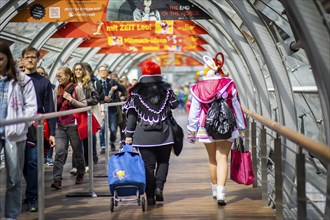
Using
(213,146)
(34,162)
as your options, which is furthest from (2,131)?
(213,146)

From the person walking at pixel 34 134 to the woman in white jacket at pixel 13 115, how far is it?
87cm

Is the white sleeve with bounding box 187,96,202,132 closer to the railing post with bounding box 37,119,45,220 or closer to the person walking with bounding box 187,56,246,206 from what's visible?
the person walking with bounding box 187,56,246,206

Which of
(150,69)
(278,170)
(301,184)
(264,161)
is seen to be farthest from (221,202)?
(301,184)

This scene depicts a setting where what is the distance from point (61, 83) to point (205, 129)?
313cm

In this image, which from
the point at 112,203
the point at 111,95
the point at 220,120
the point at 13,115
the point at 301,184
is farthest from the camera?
the point at 111,95

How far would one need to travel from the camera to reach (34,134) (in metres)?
8.44

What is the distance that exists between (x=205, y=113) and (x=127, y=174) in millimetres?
1285

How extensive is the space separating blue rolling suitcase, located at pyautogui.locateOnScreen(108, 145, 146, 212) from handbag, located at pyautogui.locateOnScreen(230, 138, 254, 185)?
4.42 ft

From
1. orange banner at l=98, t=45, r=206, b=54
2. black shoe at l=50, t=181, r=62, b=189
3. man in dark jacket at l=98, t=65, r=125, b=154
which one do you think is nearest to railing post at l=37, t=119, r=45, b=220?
black shoe at l=50, t=181, r=62, b=189

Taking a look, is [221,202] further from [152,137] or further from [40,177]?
[40,177]

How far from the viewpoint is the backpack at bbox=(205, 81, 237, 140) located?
29.0ft

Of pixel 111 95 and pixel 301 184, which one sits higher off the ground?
pixel 111 95

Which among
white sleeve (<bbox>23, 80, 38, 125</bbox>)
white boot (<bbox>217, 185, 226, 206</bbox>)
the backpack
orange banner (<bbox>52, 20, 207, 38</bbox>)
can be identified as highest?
orange banner (<bbox>52, 20, 207, 38</bbox>)

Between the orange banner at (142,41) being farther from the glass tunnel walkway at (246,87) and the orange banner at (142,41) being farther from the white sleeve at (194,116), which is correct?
the white sleeve at (194,116)
